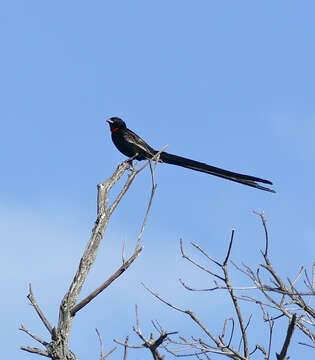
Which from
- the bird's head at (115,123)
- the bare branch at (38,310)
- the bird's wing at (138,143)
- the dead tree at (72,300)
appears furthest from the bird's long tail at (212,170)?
the bare branch at (38,310)

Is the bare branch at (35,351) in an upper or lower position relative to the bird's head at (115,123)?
lower

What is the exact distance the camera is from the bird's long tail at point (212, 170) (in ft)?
23.3

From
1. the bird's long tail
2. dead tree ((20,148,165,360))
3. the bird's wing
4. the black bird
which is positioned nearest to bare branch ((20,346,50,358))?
dead tree ((20,148,165,360))

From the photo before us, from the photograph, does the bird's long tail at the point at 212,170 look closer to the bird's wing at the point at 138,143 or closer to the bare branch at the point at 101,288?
the bird's wing at the point at 138,143

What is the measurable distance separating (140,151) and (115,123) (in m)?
0.86

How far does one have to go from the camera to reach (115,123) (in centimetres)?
984

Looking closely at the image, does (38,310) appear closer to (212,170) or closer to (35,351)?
(35,351)

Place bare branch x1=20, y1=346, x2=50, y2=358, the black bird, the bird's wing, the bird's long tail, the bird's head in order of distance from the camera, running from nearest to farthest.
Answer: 1. bare branch x1=20, y1=346, x2=50, y2=358
2. the bird's long tail
3. the black bird
4. the bird's wing
5. the bird's head

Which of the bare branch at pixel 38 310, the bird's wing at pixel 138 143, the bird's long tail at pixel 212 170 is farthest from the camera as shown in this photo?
the bird's wing at pixel 138 143

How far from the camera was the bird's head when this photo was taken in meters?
9.71

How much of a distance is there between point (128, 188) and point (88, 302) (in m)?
1.30

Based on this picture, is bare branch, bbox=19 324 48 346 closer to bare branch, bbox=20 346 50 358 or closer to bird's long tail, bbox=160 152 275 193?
bare branch, bbox=20 346 50 358

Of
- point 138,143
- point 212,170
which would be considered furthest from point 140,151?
point 212,170

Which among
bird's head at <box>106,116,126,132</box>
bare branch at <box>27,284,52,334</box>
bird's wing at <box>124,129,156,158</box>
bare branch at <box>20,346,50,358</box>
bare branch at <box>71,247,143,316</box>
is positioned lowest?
bare branch at <box>20,346,50,358</box>
